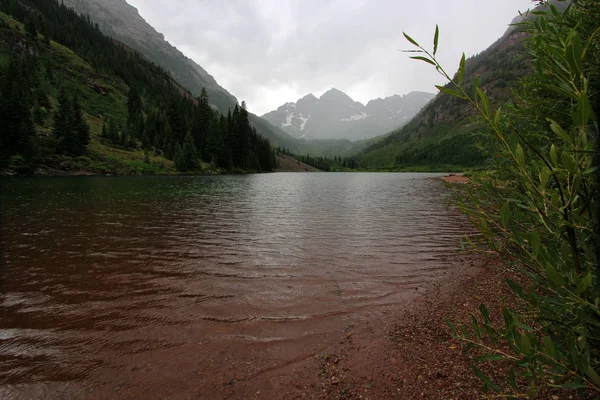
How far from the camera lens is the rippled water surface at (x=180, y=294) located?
5.08 m

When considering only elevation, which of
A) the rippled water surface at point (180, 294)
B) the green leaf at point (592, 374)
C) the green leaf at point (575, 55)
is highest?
the green leaf at point (575, 55)

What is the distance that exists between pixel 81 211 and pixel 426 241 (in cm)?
2402

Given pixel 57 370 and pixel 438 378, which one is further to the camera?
pixel 57 370

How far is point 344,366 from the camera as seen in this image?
201 inches

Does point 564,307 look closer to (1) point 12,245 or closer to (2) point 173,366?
(2) point 173,366

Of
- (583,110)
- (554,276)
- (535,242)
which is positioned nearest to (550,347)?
(554,276)

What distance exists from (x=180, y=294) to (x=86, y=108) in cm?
12065

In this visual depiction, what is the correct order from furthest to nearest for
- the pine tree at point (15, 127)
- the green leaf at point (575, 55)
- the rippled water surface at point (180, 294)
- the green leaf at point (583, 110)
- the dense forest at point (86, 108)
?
the dense forest at point (86, 108), the pine tree at point (15, 127), the rippled water surface at point (180, 294), the green leaf at point (575, 55), the green leaf at point (583, 110)

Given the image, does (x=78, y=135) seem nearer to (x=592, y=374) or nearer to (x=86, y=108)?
(x=86, y=108)

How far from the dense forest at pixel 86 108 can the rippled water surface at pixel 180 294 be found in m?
58.6

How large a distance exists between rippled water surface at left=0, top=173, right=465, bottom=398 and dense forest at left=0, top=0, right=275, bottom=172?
58554mm

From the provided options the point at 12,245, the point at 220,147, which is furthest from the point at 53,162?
the point at 12,245

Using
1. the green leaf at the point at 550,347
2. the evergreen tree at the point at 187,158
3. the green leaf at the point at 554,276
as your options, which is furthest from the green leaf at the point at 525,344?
the evergreen tree at the point at 187,158

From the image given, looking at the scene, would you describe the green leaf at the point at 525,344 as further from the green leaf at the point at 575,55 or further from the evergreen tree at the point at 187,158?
the evergreen tree at the point at 187,158
